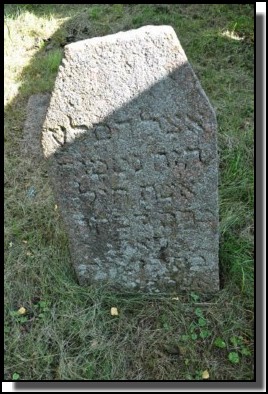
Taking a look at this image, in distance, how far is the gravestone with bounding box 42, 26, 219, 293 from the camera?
1811 millimetres

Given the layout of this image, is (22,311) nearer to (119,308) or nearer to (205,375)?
(119,308)

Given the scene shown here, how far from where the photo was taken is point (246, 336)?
2.25 meters

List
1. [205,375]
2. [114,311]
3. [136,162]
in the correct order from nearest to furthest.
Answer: [136,162] → [205,375] → [114,311]

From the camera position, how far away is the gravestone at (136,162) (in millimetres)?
1811

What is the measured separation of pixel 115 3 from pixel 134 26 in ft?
1.79

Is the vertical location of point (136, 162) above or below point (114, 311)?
above

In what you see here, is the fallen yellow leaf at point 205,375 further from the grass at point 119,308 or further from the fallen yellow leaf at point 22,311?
the fallen yellow leaf at point 22,311

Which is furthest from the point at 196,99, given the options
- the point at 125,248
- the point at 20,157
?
the point at 20,157

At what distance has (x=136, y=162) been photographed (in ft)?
6.63

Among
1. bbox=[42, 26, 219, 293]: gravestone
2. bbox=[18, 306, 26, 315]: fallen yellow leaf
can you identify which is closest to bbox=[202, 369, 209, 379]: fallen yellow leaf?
bbox=[42, 26, 219, 293]: gravestone

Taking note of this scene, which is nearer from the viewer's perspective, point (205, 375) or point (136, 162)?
point (136, 162)

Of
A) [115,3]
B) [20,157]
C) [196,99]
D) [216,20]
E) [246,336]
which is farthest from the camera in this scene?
[115,3]

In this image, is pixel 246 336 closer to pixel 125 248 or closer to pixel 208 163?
pixel 125 248

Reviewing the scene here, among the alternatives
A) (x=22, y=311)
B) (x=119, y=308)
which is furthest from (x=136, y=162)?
(x=22, y=311)
